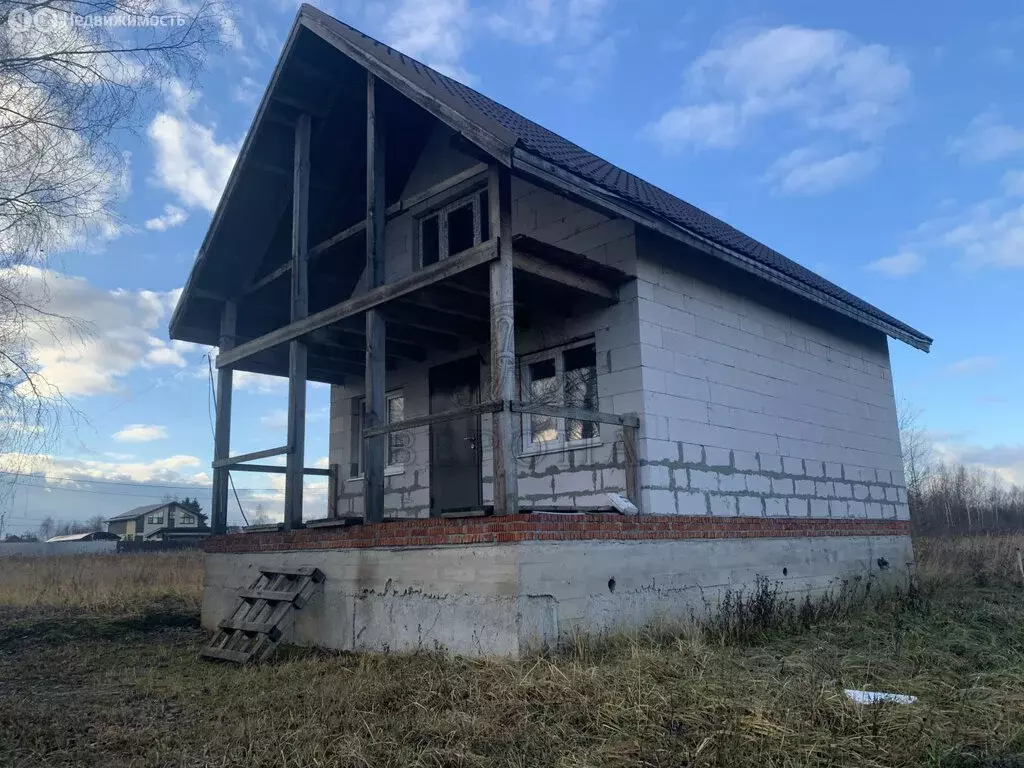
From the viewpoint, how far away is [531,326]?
994cm

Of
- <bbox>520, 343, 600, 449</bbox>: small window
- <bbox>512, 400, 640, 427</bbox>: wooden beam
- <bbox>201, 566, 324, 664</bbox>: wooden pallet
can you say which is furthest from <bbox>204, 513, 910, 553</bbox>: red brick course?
<bbox>520, 343, 600, 449</bbox>: small window

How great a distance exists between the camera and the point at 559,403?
9.62 meters

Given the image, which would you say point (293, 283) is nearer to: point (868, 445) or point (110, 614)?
point (110, 614)

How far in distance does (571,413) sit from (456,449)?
173 inches

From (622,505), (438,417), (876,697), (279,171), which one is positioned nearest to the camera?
(876,697)

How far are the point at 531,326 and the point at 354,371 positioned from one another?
4315mm

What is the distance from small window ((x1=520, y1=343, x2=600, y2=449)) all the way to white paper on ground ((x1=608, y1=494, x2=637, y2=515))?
3.52ft

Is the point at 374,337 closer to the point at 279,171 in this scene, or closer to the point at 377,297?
the point at 377,297

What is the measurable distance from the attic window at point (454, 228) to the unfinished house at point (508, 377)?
0.04 meters

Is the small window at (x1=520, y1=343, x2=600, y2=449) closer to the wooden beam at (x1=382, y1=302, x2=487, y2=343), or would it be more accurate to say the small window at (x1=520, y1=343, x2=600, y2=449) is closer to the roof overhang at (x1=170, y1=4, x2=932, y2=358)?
the wooden beam at (x1=382, y1=302, x2=487, y2=343)

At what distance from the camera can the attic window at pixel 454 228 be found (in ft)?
33.8

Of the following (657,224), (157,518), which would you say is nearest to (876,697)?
(657,224)

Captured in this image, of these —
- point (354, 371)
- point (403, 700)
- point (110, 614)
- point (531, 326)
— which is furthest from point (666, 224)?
point (110, 614)

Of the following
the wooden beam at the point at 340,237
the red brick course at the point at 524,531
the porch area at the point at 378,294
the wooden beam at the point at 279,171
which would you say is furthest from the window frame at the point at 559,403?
the wooden beam at the point at 279,171
